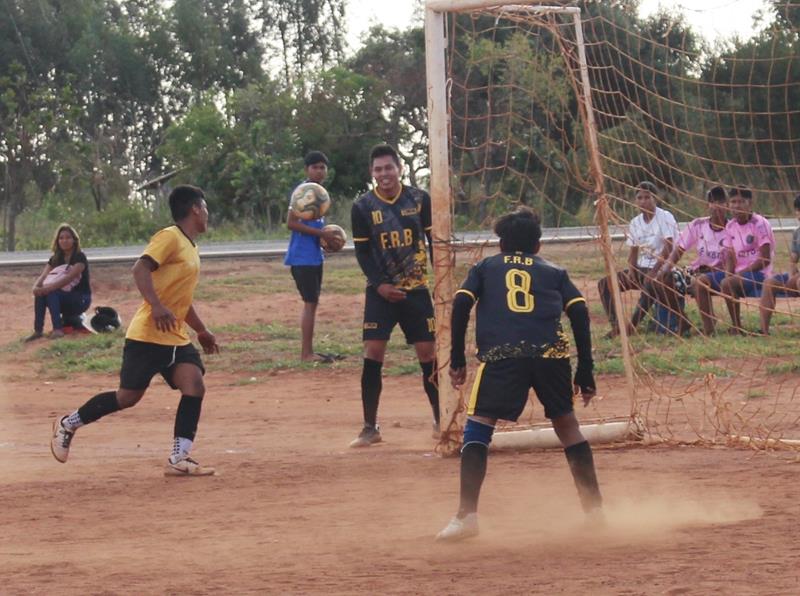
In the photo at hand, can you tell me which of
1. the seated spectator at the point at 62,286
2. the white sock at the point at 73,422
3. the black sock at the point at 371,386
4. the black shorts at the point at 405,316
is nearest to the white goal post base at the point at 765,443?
the black shorts at the point at 405,316

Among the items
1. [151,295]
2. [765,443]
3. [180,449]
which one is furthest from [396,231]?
[765,443]

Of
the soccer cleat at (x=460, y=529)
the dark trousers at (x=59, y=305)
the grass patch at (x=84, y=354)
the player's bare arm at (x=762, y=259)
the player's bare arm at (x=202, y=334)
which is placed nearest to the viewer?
the soccer cleat at (x=460, y=529)

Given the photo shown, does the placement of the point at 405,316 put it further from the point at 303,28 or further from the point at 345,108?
the point at 303,28

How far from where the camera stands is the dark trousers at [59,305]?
1625cm

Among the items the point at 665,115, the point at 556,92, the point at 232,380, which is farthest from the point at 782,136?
the point at 232,380

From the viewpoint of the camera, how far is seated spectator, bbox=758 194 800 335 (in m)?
11.2

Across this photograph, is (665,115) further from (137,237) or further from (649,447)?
(137,237)

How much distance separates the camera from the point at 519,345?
632 cm

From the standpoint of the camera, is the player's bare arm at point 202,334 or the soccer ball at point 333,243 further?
the soccer ball at point 333,243

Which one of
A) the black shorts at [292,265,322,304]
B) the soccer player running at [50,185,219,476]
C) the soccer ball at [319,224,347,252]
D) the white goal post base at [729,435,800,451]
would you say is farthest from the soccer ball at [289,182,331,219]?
the white goal post base at [729,435,800,451]

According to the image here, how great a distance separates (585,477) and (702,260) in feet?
18.6

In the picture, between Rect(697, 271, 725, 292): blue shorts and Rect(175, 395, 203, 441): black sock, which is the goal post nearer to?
Rect(175, 395, 203, 441): black sock

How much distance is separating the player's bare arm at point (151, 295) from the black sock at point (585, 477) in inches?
105

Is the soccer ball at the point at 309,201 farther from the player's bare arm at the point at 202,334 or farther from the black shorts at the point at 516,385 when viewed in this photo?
the black shorts at the point at 516,385
